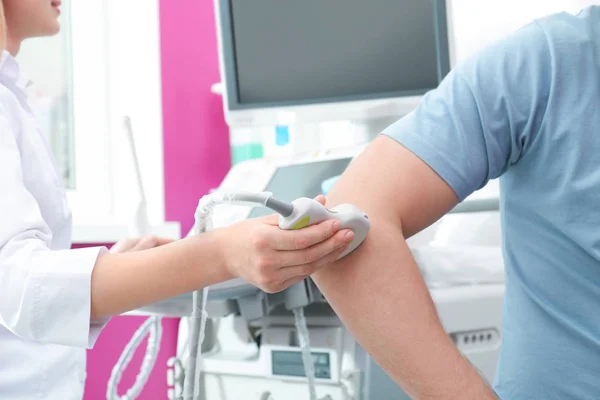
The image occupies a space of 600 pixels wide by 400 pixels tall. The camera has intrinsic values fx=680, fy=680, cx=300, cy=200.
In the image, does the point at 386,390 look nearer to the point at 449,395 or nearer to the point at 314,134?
the point at 449,395

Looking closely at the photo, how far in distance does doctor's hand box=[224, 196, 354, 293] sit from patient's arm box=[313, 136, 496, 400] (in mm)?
30

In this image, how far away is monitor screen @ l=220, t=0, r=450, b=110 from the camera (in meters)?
1.42

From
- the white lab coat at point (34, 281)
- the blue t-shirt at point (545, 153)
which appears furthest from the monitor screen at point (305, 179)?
the blue t-shirt at point (545, 153)

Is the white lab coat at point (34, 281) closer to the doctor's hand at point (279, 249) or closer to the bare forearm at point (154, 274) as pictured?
the bare forearm at point (154, 274)

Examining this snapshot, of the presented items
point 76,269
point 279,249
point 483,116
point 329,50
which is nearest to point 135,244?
point 76,269

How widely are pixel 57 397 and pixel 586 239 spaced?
2.41ft

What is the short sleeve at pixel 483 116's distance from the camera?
0.66 m

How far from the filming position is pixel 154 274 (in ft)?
2.50

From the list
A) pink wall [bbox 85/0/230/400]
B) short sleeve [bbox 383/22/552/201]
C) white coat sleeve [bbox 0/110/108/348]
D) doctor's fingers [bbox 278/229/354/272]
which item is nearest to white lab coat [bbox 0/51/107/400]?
white coat sleeve [bbox 0/110/108/348]

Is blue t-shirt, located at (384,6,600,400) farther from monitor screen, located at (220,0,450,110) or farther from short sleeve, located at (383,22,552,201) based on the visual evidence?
monitor screen, located at (220,0,450,110)

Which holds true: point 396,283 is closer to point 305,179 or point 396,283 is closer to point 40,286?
point 40,286

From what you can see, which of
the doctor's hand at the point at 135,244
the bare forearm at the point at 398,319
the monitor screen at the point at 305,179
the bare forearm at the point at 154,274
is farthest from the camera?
the monitor screen at the point at 305,179

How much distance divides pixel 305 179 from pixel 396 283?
0.79 metres

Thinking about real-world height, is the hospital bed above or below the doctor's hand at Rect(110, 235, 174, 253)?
below
